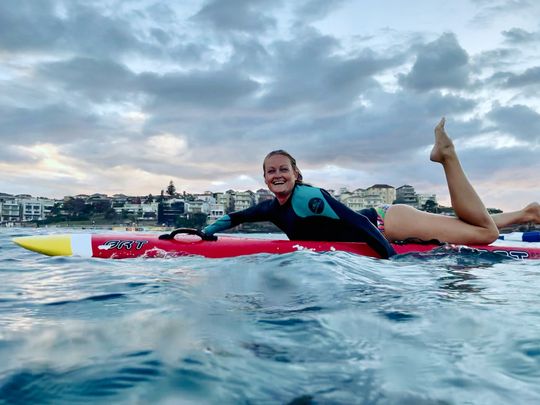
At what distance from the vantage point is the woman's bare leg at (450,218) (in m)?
5.27

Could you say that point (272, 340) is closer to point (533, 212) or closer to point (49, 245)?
point (49, 245)

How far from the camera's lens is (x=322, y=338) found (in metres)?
1.78

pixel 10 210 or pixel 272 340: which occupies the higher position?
pixel 10 210

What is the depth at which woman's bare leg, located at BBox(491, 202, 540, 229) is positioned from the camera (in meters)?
6.27

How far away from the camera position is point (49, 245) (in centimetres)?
548

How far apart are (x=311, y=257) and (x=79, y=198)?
9752 cm

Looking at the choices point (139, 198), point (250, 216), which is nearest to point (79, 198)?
point (139, 198)

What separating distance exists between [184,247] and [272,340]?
3.57 m

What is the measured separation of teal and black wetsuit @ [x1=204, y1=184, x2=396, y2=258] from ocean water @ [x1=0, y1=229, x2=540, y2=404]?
60.2 inches

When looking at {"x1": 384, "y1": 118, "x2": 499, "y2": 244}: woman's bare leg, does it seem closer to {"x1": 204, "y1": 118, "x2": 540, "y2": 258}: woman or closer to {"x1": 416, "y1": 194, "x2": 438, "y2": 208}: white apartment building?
{"x1": 204, "y1": 118, "x2": 540, "y2": 258}: woman

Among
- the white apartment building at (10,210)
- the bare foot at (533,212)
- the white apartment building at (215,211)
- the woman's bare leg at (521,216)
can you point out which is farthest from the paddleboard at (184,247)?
the white apartment building at (10,210)

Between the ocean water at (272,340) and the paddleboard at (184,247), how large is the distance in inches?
64.8

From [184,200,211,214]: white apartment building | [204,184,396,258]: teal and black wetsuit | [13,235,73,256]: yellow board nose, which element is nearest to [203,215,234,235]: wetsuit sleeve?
[204,184,396,258]: teal and black wetsuit

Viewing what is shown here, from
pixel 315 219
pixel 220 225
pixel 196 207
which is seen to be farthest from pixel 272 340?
pixel 196 207
